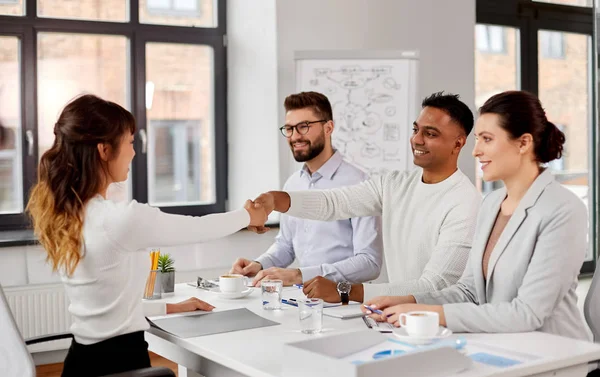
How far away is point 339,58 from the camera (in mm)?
4914

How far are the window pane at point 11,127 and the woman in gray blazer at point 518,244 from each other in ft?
10.3

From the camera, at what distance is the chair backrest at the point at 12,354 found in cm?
199

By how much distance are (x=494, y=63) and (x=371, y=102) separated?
80.2 inches

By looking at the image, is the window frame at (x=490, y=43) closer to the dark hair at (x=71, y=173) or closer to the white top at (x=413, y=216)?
the white top at (x=413, y=216)

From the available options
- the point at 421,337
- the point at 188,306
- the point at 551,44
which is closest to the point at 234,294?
the point at 188,306

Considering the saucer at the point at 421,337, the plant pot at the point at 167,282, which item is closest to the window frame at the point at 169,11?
the plant pot at the point at 167,282

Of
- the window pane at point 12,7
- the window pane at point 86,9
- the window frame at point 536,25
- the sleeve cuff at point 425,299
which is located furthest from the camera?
the window frame at point 536,25

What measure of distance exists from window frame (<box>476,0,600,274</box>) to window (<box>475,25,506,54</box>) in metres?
0.09

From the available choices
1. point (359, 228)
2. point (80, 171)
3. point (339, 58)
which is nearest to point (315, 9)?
point (339, 58)

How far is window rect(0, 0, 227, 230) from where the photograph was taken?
15.6ft

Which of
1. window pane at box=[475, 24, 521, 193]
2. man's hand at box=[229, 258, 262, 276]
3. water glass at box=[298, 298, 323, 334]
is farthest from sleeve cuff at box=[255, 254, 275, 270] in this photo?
window pane at box=[475, 24, 521, 193]

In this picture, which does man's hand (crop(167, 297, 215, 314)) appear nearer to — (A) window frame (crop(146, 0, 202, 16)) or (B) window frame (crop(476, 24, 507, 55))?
(A) window frame (crop(146, 0, 202, 16))

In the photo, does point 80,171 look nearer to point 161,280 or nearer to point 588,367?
point 161,280

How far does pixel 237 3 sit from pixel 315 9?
1.78 ft
